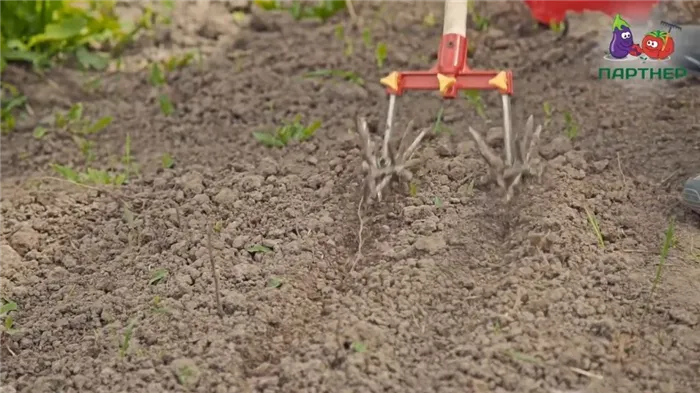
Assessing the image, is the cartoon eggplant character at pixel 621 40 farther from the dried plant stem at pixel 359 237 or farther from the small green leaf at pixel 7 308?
the small green leaf at pixel 7 308

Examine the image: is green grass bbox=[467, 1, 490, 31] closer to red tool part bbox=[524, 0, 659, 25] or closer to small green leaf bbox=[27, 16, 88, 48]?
red tool part bbox=[524, 0, 659, 25]

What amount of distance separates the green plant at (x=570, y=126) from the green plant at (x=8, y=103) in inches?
60.4

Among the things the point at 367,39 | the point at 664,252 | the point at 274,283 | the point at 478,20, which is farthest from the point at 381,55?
the point at 664,252

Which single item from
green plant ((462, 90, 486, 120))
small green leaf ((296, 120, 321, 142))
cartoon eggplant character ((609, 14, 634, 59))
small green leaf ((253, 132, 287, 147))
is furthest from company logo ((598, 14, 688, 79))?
small green leaf ((253, 132, 287, 147))

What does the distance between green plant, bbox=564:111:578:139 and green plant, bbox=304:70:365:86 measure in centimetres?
60

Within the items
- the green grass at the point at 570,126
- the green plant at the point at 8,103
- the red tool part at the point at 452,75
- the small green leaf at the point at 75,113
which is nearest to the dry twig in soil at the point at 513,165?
the red tool part at the point at 452,75

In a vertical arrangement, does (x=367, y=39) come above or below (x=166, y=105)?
above

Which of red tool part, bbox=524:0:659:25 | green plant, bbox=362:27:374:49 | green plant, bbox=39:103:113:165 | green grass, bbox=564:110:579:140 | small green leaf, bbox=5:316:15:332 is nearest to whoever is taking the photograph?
small green leaf, bbox=5:316:15:332

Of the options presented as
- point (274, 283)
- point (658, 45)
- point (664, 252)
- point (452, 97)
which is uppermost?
point (658, 45)

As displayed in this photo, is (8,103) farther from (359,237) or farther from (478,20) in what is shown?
(478,20)

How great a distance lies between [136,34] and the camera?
320 centimetres

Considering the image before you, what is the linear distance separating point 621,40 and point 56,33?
5.43 ft

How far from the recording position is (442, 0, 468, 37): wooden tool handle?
228 cm

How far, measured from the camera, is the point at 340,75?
285 centimetres
